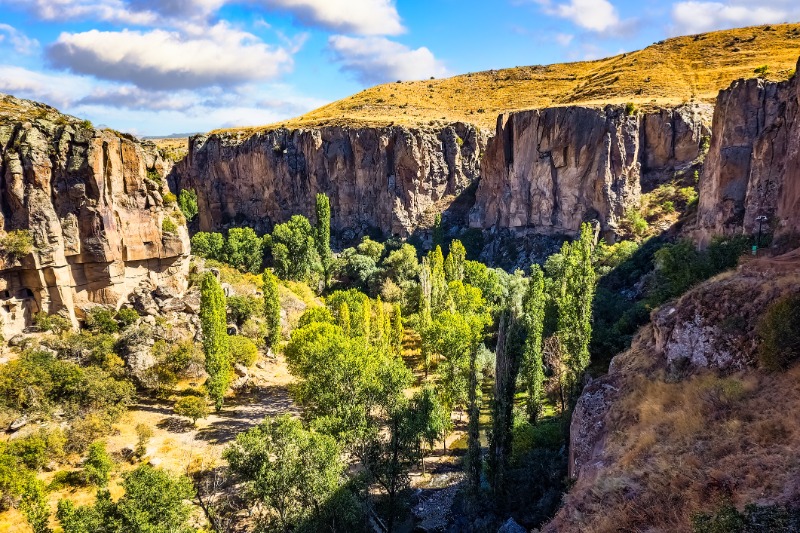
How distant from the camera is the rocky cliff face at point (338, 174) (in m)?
79.8

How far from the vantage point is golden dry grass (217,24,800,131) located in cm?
7012

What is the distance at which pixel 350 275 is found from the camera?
225 feet

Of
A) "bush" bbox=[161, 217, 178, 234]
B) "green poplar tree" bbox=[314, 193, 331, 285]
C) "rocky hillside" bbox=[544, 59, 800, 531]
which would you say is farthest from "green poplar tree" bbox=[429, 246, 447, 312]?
"rocky hillside" bbox=[544, 59, 800, 531]

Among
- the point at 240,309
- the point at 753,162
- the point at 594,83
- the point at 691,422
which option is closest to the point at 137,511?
the point at 691,422

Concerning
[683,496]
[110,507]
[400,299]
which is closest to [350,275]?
[400,299]

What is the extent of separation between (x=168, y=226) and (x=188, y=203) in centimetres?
4361

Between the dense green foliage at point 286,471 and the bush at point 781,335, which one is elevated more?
the bush at point 781,335

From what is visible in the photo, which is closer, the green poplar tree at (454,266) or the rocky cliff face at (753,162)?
the rocky cliff face at (753,162)

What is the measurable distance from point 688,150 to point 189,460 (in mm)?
61774

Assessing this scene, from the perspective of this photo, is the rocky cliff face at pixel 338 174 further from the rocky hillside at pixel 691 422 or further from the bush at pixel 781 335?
the bush at pixel 781 335

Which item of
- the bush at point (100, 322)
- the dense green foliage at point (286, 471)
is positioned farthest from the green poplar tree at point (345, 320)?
the bush at point (100, 322)

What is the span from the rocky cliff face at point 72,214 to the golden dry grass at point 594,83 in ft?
179

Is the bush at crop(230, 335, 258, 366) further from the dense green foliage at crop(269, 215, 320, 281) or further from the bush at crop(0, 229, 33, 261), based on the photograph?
the dense green foliage at crop(269, 215, 320, 281)

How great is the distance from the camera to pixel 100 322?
114ft
